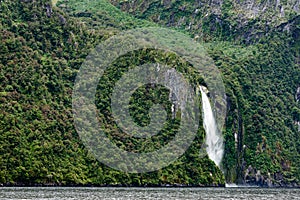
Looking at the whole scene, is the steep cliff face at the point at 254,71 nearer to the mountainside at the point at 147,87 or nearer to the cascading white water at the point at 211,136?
the mountainside at the point at 147,87

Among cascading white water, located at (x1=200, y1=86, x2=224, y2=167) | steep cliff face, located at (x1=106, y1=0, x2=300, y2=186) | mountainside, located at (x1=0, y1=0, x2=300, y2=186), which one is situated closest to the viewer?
mountainside, located at (x1=0, y1=0, x2=300, y2=186)

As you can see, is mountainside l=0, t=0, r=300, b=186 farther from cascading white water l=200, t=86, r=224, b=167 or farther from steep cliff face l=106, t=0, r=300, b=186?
cascading white water l=200, t=86, r=224, b=167

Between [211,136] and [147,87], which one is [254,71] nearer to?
[211,136]

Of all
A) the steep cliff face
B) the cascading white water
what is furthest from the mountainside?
the cascading white water

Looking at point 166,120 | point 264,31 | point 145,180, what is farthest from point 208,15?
point 145,180

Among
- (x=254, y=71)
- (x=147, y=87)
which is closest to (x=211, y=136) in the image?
(x=147, y=87)

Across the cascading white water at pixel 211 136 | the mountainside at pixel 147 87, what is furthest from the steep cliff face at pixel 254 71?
the cascading white water at pixel 211 136
